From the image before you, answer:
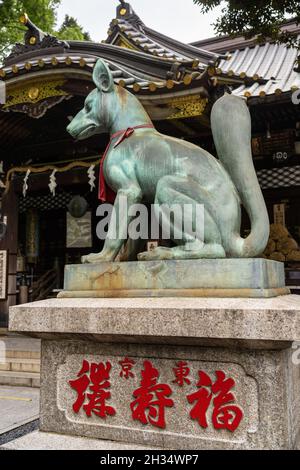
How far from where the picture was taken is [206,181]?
107 inches

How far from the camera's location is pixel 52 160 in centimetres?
970

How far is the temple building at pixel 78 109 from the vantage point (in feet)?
21.5

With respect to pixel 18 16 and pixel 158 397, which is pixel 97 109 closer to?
pixel 158 397

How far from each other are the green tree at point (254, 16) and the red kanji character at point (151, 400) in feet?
16.2

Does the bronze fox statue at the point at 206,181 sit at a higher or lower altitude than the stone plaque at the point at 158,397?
higher

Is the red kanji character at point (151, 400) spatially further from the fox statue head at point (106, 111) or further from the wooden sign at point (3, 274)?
the wooden sign at point (3, 274)

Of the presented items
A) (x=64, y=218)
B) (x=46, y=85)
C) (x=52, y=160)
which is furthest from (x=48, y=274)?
(x=46, y=85)

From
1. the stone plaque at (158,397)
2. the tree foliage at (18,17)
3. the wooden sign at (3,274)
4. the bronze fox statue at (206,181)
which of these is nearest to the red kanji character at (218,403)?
the stone plaque at (158,397)

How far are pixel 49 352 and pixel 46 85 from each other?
20.6ft

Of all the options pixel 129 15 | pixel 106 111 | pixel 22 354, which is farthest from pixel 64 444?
pixel 129 15

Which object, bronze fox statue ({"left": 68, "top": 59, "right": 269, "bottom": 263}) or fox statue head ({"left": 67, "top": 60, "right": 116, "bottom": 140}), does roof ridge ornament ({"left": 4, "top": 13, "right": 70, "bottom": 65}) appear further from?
bronze fox statue ({"left": 68, "top": 59, "right": 269, "bottom": 263})

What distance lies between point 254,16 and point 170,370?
504 cm

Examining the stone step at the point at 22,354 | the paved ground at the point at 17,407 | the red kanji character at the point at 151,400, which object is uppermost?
the red kanji character at the point at 151,400
